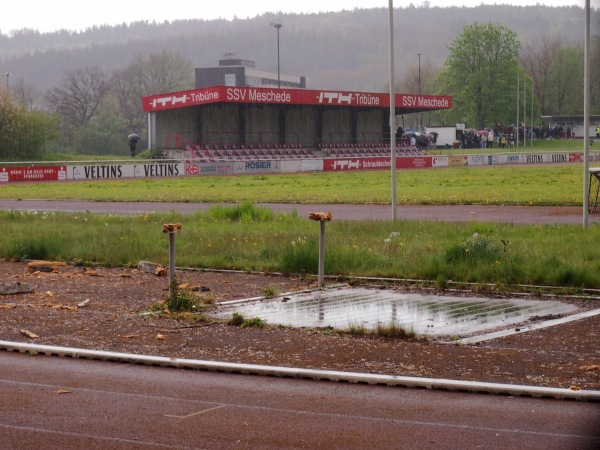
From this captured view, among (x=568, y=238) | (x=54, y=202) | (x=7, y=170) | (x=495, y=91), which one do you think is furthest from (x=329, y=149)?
(x=568, y=238)

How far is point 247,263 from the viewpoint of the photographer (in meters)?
18.7

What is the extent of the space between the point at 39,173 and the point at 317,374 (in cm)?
5595

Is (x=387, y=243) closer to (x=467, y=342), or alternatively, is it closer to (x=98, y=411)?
(x=467, y=342)

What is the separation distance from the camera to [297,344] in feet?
36.4

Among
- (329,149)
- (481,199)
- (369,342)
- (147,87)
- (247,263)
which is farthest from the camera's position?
(147,87)

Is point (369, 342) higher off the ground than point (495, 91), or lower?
lower

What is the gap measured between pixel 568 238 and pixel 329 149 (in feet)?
230

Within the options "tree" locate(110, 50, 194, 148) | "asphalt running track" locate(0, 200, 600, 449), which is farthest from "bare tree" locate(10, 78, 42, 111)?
"asphalt running track" locate(0, 200, 600, 449)

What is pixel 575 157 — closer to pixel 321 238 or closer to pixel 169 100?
pixel 169 100

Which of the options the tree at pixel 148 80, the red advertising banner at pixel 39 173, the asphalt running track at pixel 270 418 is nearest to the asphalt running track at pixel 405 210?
the asphalt running track at pixel 270 418

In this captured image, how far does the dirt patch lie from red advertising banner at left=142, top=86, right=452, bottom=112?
6637 cm

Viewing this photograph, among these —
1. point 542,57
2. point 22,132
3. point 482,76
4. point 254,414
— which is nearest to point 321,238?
point 542,57

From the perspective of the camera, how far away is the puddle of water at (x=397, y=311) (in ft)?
41.2

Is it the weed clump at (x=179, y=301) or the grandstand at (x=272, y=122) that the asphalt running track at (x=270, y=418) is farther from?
the grandstand at (x=272, y=122)
